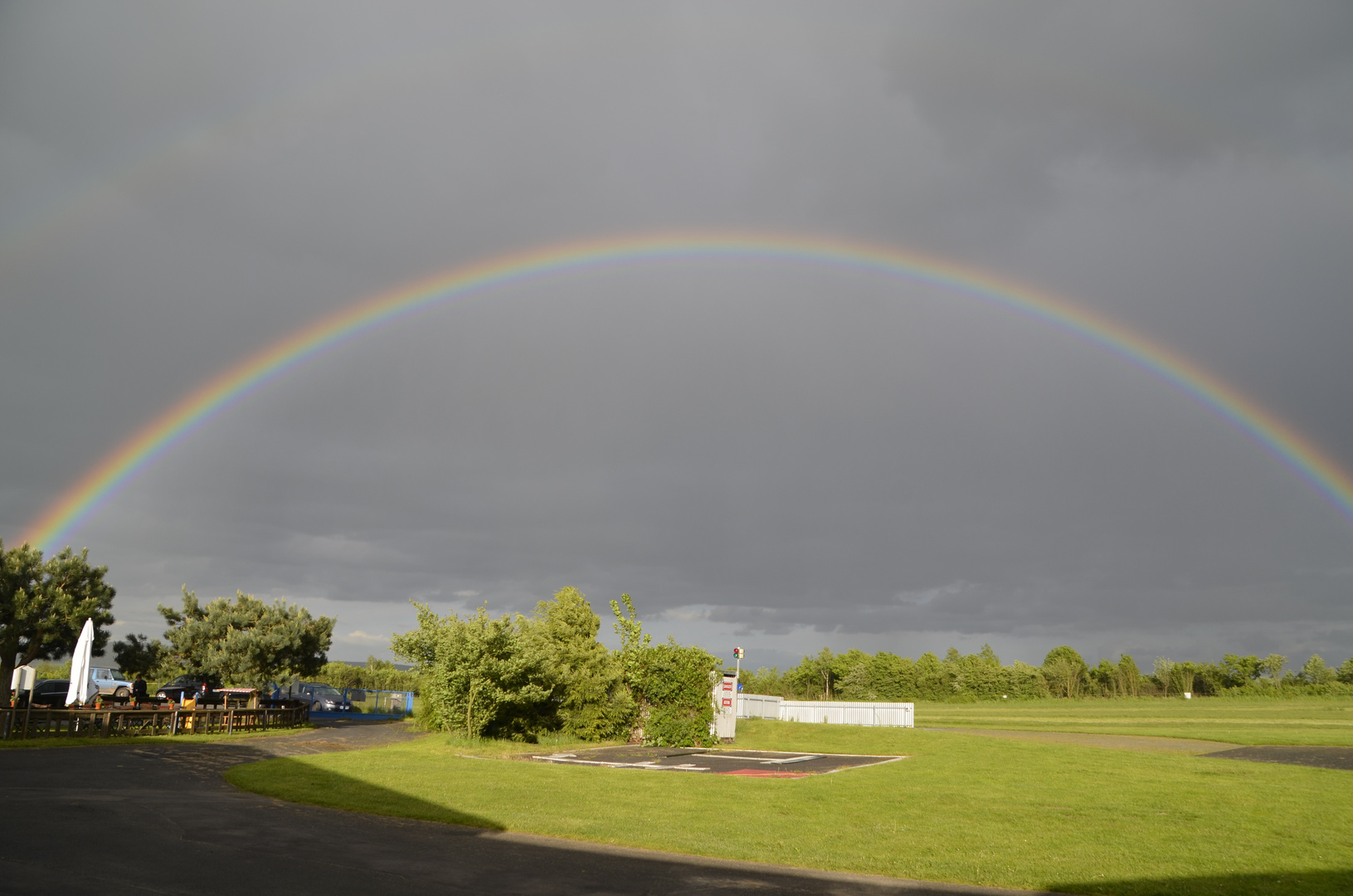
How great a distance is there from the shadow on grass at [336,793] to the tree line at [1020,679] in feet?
279

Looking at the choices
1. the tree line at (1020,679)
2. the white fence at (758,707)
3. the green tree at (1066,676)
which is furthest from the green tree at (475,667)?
the green tree at (1066,676)

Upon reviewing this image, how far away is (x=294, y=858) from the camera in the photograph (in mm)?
10461

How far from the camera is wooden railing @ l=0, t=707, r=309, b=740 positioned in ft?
83.1

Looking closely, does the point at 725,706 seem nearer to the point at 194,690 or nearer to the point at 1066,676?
the point at 194,690

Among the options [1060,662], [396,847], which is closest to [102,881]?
[396,847]

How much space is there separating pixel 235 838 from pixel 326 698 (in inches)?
1673

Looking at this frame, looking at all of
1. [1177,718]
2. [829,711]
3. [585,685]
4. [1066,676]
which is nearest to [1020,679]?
[1066,676]

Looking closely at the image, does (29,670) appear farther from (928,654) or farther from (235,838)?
(928,654)

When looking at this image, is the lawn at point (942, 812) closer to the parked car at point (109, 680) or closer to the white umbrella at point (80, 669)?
the white umbrella at point (80, 669)

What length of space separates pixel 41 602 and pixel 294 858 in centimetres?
3800

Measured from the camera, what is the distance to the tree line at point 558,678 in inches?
Answer: 1134

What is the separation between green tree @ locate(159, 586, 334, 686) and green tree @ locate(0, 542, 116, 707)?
4472 millimetres

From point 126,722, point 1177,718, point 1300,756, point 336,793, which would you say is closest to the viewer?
point 336,793

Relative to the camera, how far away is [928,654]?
378 ft
